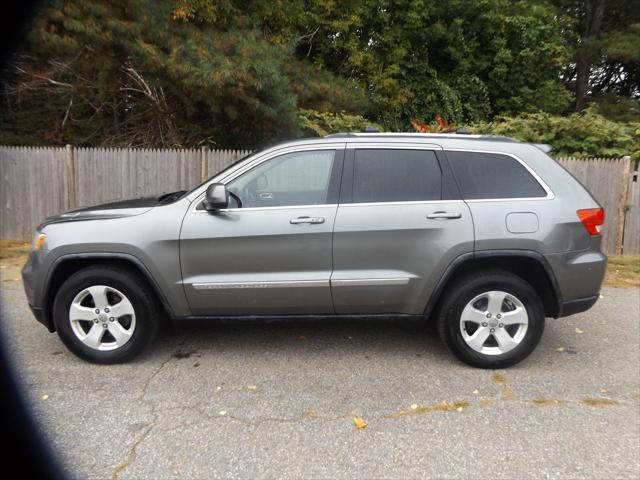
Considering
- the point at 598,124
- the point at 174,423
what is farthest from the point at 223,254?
the point at 598,124

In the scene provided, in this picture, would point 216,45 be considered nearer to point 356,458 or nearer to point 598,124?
point 598,124

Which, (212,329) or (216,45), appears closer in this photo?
(212,329)

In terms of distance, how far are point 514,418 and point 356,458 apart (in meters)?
1.16

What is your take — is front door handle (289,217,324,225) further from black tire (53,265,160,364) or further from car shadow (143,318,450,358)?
black tire (53,265,160,364)

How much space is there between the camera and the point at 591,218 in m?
3.95

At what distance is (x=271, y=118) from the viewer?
9.62 m

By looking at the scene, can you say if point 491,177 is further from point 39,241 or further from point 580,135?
point 580,135

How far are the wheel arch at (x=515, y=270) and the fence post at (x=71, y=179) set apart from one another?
7655 mm

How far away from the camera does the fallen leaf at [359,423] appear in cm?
316

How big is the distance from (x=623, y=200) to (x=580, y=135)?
1.33 metres

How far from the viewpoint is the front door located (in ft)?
12.6

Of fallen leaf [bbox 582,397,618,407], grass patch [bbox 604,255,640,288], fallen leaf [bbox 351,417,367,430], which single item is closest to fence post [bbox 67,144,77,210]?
fallen leaf [bbox 351,417,367,430]

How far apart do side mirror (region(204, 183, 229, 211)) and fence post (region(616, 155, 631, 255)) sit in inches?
289

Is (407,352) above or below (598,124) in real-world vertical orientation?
below
